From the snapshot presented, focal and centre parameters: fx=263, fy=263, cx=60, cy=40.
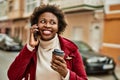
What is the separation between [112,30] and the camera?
11.4 metres

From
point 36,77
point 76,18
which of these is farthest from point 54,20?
point 76,18

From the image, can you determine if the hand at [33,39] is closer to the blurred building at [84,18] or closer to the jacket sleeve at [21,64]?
the jacket sleeve at [21,64]

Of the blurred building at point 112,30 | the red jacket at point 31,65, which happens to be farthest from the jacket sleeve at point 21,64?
the blurred building at point 112,30

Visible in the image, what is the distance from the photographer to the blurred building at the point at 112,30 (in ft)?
36.1

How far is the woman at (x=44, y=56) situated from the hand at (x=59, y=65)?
0.05ft

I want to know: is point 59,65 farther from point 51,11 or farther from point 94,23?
point 94,23

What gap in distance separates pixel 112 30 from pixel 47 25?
33.0ft

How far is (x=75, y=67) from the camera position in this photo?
1646 mm

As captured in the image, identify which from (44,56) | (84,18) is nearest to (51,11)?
(44,56)

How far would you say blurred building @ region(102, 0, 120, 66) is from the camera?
10992mm

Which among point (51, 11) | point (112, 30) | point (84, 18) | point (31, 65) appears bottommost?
point (112, 30)

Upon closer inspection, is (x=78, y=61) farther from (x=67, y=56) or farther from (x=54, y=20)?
(x=54, y=20)

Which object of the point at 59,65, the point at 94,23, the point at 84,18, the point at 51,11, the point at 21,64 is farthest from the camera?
the point at 84,18

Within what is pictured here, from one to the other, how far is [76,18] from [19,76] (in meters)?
12.6
